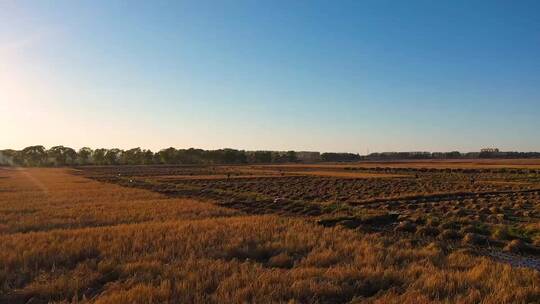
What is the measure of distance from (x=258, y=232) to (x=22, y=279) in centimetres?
756

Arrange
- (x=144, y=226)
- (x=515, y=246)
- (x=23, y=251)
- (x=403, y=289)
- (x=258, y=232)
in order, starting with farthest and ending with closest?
(x=144, y=226) < (x=258, y=232) < (x=515, y=246) < (x=23, y=251) < (x=403, y=289)

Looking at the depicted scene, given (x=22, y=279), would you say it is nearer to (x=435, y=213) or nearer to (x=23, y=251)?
(x=23, y=251)

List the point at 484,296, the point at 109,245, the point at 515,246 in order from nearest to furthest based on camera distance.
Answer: the point at 484,296, the point at 109,245, the point at 515,246

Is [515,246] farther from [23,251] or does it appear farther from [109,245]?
[23,251]

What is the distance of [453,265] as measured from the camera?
10586 millimetres

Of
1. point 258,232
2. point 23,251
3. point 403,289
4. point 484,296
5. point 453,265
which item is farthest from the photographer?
point 258,232

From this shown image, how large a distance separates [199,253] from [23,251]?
4.46m

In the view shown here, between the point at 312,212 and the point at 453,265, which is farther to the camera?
the point at 312,212

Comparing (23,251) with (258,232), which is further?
(258,232)

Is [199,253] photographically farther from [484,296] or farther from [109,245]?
[484,296]

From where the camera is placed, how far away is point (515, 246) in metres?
14.0

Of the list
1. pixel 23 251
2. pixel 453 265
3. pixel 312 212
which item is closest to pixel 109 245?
pixel 23 251

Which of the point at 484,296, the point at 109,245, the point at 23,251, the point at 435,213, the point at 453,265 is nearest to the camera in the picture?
the point at 484,296

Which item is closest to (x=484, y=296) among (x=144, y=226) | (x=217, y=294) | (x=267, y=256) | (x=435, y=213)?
(x=217, y=294)
